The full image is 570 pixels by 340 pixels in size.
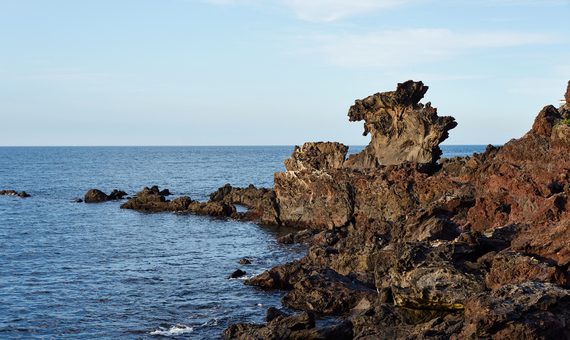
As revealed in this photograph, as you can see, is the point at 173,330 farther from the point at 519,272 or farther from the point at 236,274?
the point at 519,272

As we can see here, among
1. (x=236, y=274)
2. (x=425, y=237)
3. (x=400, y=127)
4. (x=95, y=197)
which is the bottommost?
(x=236, y=274)

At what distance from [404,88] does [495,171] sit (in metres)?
15.2

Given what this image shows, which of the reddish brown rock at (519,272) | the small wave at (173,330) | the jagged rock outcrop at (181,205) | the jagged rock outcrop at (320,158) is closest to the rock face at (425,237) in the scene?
the reddish brown rock at (519,272)

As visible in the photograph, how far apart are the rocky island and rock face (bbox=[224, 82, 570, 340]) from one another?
0.06m

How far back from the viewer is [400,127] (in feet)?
155

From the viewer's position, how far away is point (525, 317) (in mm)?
12219

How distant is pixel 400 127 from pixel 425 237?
25290 mm

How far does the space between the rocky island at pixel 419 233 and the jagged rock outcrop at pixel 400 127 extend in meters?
0.11

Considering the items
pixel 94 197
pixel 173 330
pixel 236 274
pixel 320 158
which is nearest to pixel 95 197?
pixel 94 197

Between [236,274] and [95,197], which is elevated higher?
[95,197]

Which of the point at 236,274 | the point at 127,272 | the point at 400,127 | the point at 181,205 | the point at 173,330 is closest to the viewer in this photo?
the point at 173,330

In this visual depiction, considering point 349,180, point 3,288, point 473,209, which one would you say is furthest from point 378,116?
point 3,288

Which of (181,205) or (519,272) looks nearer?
(519,272)

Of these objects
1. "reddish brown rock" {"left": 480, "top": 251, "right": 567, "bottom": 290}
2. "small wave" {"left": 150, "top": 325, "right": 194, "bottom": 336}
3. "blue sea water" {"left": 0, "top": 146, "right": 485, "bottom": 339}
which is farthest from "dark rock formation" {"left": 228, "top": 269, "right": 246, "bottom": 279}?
"reddish brown rock" {"left": 480, "top": 251, "right": 567, "bottom": 290}
